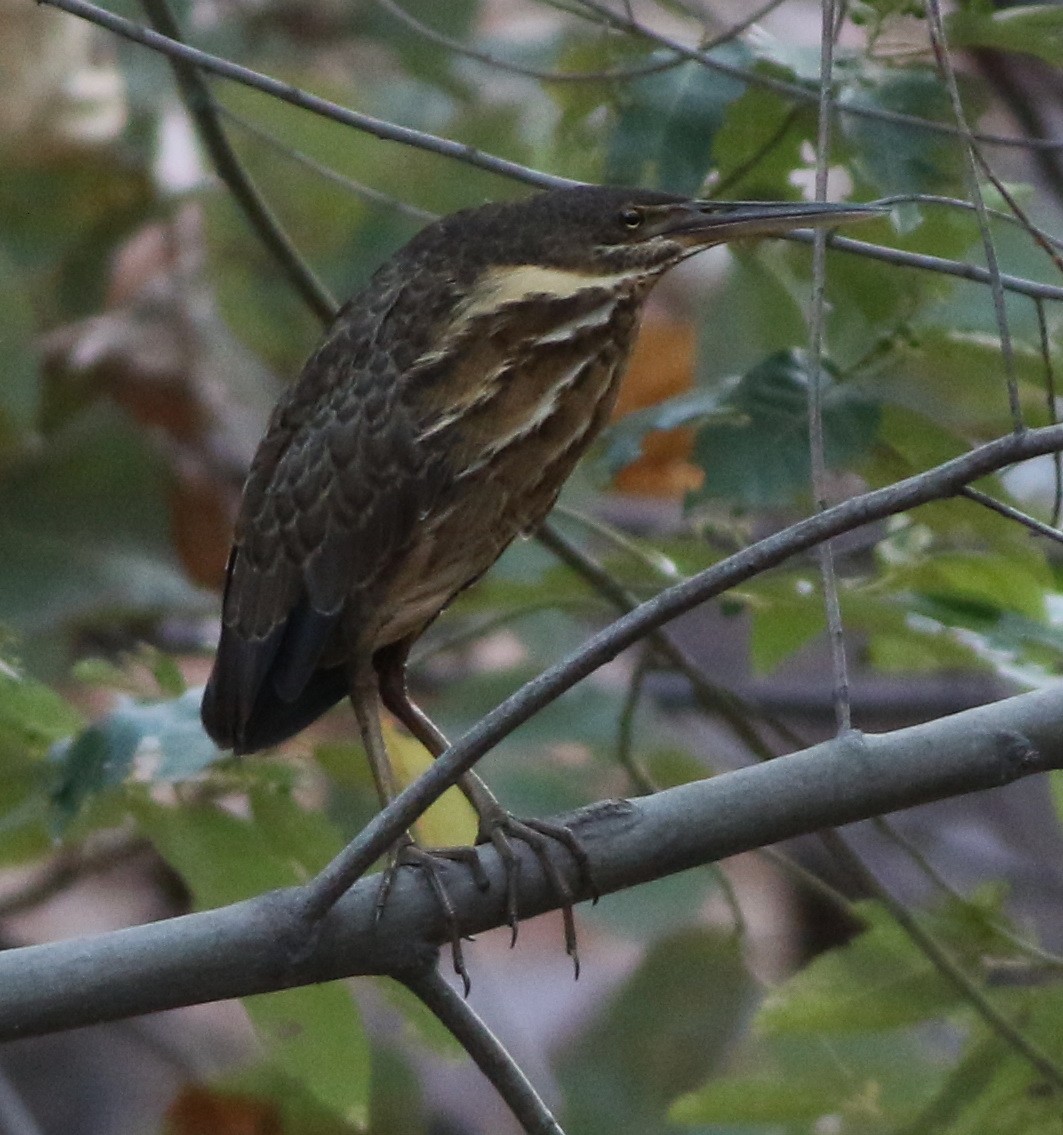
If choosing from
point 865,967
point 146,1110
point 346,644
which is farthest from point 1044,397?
point 146,1110

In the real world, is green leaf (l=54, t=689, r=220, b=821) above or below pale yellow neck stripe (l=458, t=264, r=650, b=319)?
below

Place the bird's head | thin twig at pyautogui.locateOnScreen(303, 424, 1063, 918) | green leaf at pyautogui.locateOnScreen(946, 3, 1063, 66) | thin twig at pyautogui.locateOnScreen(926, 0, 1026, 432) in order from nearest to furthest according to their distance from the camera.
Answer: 1. thin twig at pyautogui.locateOnScreen(303, 424, 1063, 918)
2. thin twig at pyautogui.locateOnScreen(926, 0, 1026, 432)
3. the bird's head
4. green leaf at pyautogui.locateOnScreen(946, 3, 1063, 66)

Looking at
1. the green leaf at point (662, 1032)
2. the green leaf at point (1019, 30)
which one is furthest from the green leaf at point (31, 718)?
the green leaf at point (662, 1032)

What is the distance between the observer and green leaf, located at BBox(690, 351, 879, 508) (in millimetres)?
2631

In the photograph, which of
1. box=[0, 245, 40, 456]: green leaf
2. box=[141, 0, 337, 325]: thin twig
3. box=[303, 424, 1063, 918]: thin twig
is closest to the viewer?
box=[303, 424, 1063, 918]: thin twig

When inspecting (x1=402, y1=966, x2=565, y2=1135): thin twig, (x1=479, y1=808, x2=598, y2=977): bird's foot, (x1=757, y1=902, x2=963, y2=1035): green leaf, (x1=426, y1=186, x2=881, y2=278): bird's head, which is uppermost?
(x1=426, y1=186, x2=881, y2=278): bird's head

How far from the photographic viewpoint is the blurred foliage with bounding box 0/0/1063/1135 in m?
2.59

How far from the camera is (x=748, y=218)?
7.61 feet

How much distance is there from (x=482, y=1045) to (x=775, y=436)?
3.28 ft

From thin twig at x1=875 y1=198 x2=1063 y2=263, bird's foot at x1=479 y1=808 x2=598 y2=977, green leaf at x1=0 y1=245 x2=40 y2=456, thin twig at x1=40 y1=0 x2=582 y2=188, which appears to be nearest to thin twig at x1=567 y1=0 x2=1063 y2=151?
thin twig at x1=875 y1=198 x2=1063 y2=263

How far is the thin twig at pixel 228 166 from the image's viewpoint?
2.89m

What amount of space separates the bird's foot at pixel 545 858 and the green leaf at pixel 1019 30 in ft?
3.50

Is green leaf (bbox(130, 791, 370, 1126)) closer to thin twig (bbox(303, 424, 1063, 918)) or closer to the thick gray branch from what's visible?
the thick gray branch

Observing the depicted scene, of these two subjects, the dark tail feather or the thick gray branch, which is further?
the dark tail feather
